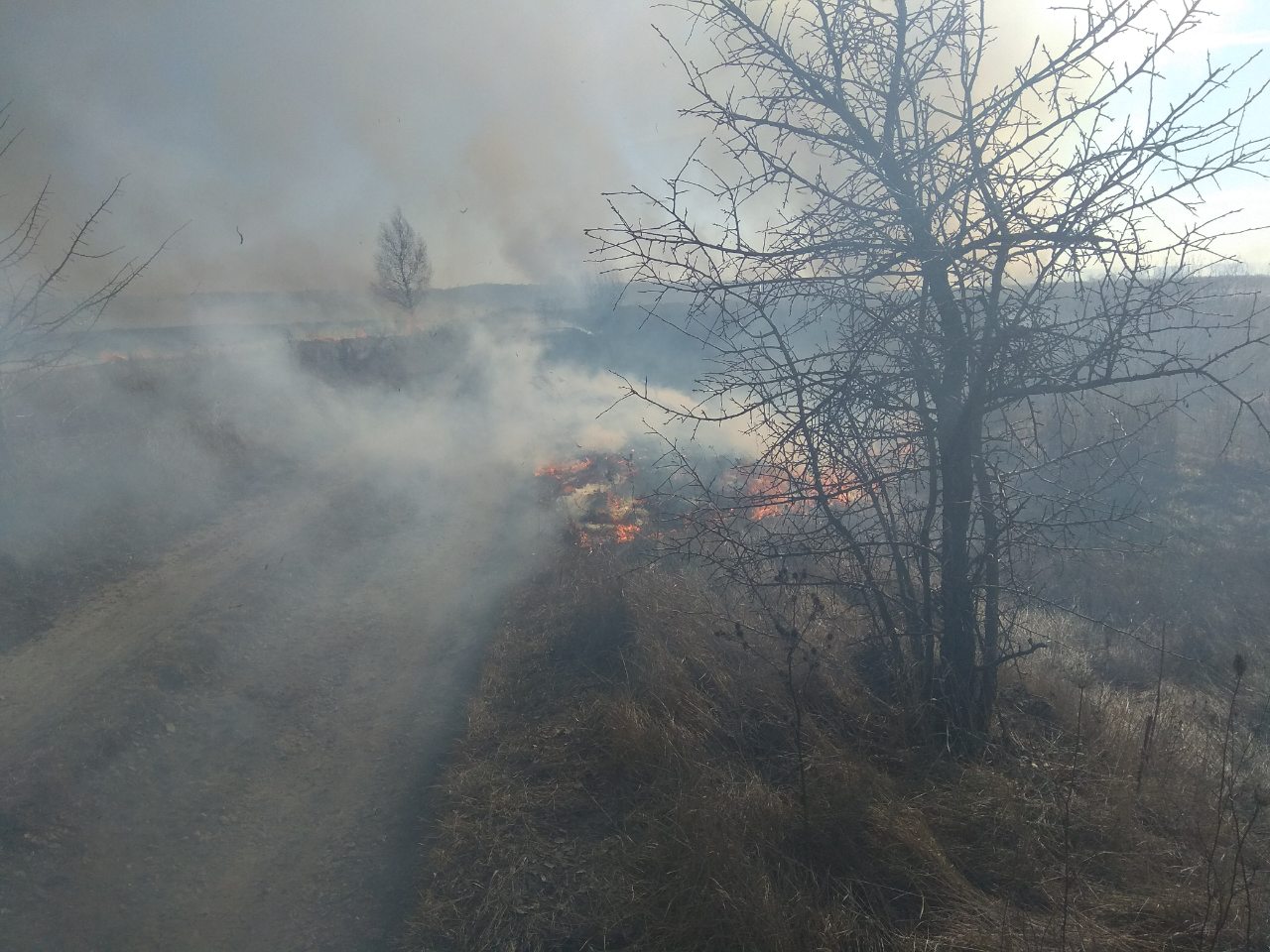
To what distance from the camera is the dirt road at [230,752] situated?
163 inches

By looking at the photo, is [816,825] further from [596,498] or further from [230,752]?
[596,498]

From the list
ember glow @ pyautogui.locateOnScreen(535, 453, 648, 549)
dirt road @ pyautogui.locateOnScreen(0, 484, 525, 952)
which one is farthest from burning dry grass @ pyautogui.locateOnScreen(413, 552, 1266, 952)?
ember glow @ pyautogui.locateOnScreen(535, 453, 648, 549)

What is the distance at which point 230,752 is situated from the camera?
5.79 metres

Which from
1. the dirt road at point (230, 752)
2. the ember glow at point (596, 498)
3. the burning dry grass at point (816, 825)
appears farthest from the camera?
the ember glow at point (596, 498)

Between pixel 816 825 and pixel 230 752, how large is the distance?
447 centimetres

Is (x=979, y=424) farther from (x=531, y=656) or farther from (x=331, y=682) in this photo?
(x=331, y=682)

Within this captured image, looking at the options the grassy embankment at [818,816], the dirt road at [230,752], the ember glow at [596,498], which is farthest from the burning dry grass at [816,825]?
the ember glow at [596,498]

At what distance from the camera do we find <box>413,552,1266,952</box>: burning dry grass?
10.8 feet

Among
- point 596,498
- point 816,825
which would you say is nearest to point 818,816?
point 816,825

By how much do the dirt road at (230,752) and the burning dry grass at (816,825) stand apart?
23.9 inches

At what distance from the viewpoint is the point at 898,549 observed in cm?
507

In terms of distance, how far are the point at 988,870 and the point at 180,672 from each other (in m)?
6.51

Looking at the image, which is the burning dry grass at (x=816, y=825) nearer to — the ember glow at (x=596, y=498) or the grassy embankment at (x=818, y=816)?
the grassy embankment at (x=818, y=816)

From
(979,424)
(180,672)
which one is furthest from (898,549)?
(180,672)
